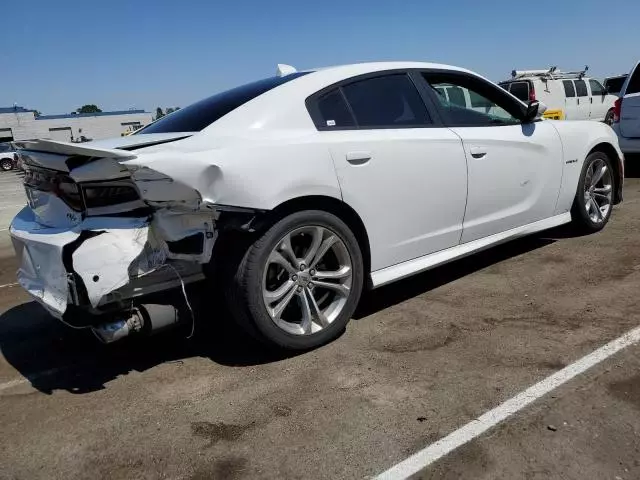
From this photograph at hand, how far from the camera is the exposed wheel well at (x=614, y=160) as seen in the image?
5148 millimetres

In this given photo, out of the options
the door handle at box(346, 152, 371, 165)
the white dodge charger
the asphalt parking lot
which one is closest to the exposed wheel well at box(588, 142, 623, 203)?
the white dodge charger

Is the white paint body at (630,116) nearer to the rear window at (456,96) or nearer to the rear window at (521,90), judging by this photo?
the rear window at (456,96)

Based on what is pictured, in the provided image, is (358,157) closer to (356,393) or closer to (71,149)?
(356,393)

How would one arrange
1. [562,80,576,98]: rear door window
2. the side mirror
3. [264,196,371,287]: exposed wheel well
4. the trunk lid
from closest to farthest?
the trunk lid, [264,196,371,287]: exposed wheel well, the side mirror, [562,80,576,98]: rear door window

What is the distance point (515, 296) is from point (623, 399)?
1444mm

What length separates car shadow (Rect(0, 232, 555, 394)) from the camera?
3.18 m

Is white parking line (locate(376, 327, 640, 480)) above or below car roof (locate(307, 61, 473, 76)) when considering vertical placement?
below

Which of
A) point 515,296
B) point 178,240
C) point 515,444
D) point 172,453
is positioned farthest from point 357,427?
point 515,296

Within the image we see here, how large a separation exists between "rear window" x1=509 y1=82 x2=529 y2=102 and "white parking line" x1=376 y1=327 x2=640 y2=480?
14.0 metres

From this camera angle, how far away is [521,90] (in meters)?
16.1

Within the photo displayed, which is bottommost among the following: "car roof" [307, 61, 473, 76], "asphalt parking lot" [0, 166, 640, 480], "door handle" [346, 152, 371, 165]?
"asphalt parking lot" [0, 166, 640, 480]

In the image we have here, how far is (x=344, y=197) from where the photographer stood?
3.22 metres

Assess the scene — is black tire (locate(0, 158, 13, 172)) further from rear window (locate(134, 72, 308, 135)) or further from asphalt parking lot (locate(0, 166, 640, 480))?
rear window (locate(134, 72, 308, 135))

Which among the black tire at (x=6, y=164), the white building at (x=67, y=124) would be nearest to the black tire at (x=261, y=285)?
the black tire at (x=6, y=164)
